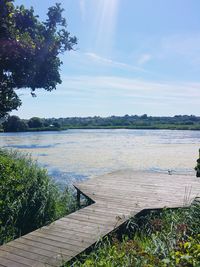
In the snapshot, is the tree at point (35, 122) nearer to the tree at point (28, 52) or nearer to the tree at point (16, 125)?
the tree at point (16, 125)

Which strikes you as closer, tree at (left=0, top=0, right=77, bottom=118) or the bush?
the bush

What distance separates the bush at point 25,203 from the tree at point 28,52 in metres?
4.14

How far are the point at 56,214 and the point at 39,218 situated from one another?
0.49 m

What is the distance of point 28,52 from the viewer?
10203 millimetres

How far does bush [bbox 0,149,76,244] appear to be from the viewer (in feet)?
20.1

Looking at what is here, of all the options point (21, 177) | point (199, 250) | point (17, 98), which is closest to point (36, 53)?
point (17, 98)

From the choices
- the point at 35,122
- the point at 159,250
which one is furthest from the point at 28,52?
the point at 35,122

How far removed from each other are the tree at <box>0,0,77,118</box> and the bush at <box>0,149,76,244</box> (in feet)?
13.6

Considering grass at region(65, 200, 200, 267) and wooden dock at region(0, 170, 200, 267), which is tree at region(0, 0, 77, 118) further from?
grass at region(65, 200, 200, 267)

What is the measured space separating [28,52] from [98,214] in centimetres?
641

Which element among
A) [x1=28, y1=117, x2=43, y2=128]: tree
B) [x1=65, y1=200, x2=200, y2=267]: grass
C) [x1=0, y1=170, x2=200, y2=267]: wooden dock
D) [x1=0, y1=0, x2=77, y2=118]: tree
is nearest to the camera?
[x1=65, y1=200, x2=200, y2=267]: grass

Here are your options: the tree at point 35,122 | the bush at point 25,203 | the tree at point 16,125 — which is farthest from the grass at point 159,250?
the tree at point 35,122

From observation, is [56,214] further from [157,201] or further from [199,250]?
[199,250]

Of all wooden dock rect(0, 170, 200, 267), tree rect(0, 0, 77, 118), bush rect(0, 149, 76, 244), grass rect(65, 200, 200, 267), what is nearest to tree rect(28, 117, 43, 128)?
tree rect(0, 0, 77, 118)
